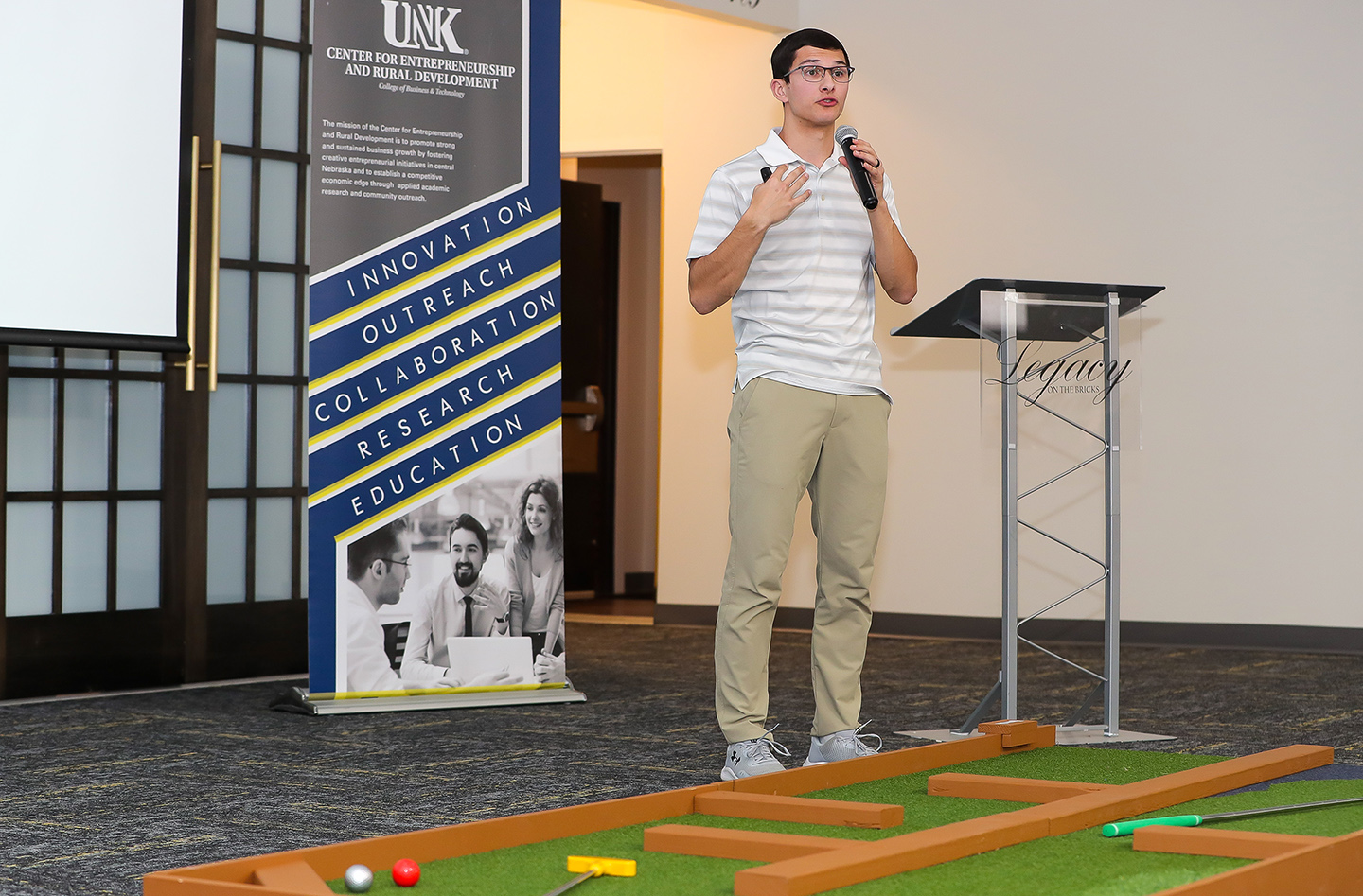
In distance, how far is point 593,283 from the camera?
Answer: 711 centimetres

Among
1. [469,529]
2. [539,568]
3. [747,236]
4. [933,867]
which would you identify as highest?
[747,236]

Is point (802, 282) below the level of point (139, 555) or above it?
above

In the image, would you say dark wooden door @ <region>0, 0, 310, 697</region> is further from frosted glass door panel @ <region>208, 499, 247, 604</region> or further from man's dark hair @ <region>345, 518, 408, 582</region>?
man's dark hair @ <region>345, 518, 408, 582</region>

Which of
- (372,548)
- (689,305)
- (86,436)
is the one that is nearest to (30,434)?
(86,436)

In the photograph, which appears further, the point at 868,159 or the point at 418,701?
the point at 418,701

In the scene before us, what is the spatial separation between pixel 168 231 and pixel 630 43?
3060 mm

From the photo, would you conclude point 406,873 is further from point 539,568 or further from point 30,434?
point 30,434

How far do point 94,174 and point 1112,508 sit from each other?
2755 mm

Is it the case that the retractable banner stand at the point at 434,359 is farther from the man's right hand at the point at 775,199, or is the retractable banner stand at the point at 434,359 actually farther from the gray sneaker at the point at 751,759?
the man's right hand at the point at 775,199

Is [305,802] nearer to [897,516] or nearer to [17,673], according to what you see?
[17,673]

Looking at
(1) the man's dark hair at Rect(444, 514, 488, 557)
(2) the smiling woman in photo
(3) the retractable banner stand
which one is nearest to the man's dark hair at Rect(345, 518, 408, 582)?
(3) the retractable banner stand

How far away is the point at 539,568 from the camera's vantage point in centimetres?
389

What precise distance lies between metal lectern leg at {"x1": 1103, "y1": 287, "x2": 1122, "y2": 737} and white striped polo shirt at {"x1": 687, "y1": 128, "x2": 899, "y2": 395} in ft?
2.48

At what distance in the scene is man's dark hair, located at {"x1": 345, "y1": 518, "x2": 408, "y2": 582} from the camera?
367cm
